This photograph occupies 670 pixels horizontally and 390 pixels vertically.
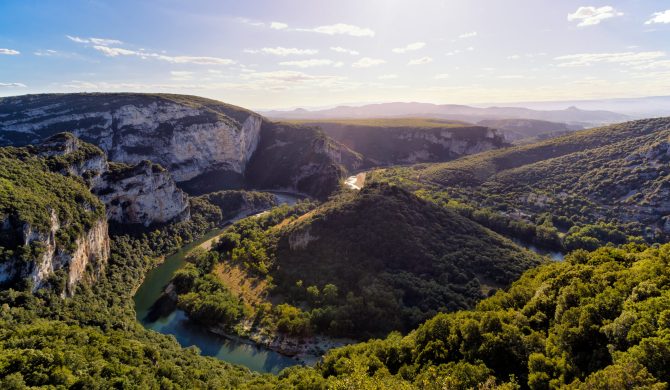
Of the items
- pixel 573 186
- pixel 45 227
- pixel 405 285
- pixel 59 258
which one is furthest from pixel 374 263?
pixel 573 186

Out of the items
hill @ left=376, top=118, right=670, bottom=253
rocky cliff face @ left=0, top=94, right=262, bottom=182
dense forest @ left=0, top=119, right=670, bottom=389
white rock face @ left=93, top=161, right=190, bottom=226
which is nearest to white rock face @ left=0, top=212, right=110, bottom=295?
dense forest @ left=0, top=119, right=670, bottom=389

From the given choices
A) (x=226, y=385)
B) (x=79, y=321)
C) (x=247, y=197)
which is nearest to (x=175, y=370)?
(x=226, y=385)

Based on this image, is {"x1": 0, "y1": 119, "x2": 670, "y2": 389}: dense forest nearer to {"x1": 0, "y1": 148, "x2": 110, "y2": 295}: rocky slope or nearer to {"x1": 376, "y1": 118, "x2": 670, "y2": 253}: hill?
{"x1": 0, "y1": 148, "x2": 110, "y2": 295}: rocky slope

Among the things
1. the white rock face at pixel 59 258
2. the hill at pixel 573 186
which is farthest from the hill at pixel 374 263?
the hill at pixel 573 186

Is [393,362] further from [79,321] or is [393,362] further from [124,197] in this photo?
[124,197]

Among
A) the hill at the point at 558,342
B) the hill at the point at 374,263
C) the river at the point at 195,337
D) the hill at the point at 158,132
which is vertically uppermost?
the hill at the point at 158,132

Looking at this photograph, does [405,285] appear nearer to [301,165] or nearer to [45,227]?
[45,227]

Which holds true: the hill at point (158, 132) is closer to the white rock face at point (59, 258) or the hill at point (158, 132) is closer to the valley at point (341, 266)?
the valley at point (341, 266)
